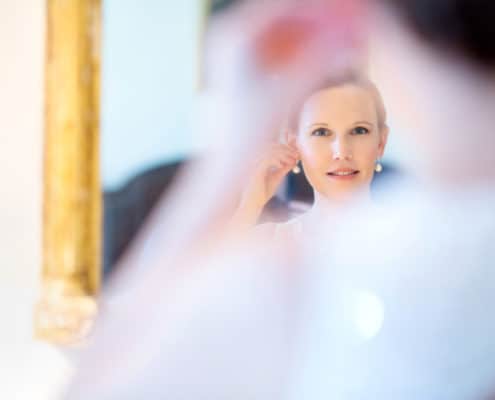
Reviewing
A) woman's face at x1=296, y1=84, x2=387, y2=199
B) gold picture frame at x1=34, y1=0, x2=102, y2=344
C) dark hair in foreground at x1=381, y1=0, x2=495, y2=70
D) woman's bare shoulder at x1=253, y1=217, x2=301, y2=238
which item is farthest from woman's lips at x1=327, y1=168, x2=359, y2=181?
gold picture frame at x1=34, y1=0, x2=102, y2=344

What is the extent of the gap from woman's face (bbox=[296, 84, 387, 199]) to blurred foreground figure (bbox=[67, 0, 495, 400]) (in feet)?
0.14

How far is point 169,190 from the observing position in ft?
3.58

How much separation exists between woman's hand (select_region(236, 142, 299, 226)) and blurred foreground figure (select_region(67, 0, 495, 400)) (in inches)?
1.3

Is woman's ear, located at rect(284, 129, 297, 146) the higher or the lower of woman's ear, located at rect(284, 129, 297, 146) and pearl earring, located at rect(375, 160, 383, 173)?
the higher

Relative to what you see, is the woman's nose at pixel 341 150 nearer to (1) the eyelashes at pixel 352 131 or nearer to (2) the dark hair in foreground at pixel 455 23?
(1) the eyelashes at pixel 352 131

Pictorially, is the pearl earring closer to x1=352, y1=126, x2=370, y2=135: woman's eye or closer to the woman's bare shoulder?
x1=352, y1=126, x2=370, y2=135: woman's eye

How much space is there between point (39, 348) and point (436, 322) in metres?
0.80

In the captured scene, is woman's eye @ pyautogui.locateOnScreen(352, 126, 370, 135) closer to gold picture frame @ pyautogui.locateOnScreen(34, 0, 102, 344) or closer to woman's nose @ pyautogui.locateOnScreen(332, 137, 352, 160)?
woman's nose @ pyautogui.locateOnScreen(332, 137, 352, 160)

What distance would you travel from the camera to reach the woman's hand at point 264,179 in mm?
1054

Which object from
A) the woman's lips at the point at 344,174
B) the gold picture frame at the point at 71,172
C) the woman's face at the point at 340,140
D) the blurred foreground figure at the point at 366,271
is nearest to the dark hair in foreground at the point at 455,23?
the blurred foreground figure at the point at 366,271

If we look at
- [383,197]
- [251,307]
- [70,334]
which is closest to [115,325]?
[70,334]

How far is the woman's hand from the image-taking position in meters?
1.05

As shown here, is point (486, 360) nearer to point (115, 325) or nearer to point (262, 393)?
point (262, 393)

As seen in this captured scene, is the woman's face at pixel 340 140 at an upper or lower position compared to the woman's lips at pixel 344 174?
upper
